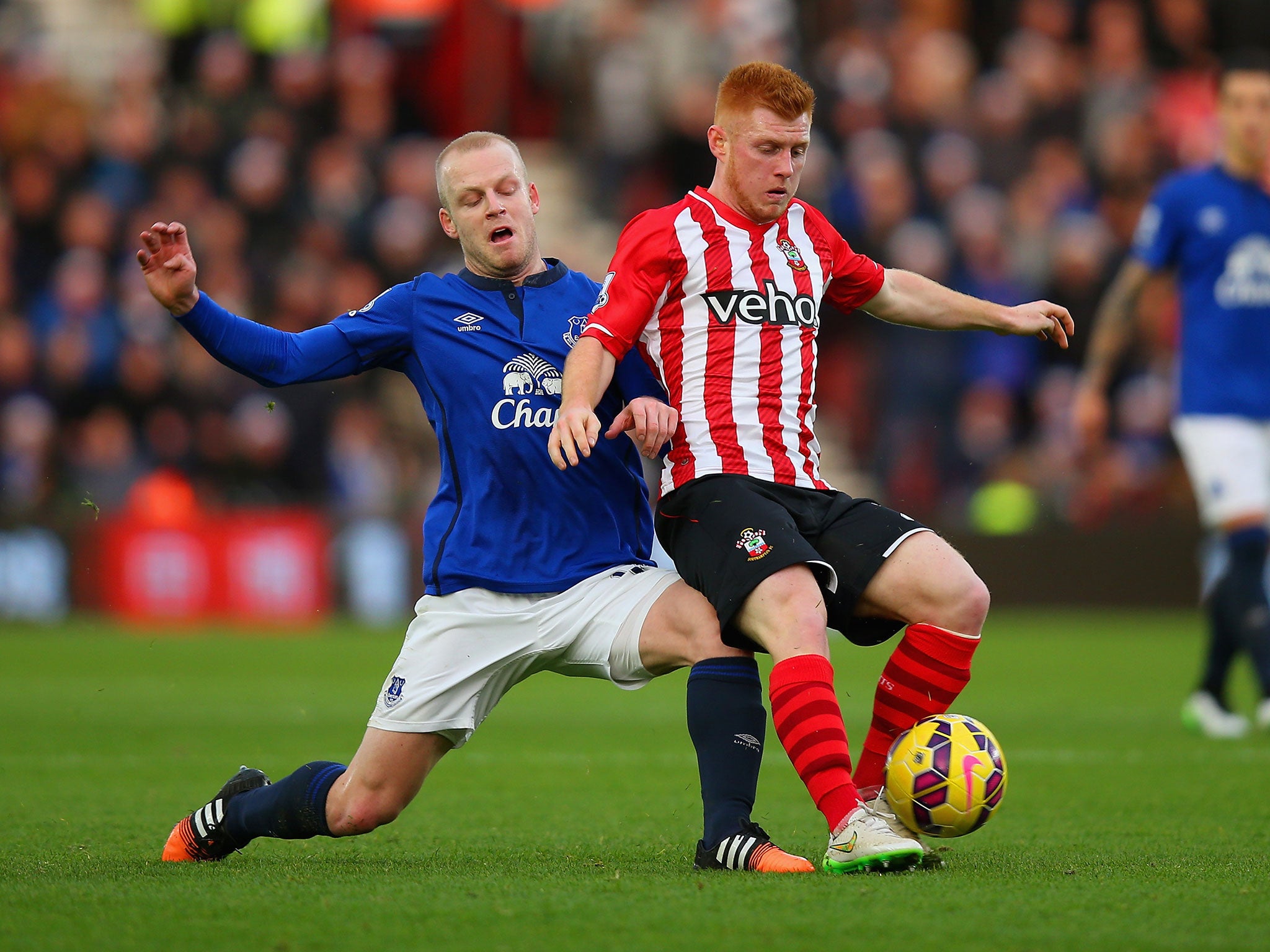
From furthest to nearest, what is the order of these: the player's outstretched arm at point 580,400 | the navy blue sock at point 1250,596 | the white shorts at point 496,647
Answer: the navy blue sock at point 1250,596 < the white shorts at point 496,647 < the player's outstretched arm at point 580,400

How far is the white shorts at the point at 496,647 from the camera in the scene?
14.1ft

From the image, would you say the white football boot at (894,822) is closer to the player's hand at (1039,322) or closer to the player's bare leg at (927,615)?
the player's bare leg at (927,615)

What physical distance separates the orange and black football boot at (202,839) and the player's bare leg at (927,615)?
1.66m

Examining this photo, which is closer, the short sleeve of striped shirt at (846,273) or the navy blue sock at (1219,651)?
the short sleeve of striped shirt at (846,273)

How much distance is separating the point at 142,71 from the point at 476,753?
10305 mm

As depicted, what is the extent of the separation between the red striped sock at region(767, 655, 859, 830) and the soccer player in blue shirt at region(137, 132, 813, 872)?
0.44ft

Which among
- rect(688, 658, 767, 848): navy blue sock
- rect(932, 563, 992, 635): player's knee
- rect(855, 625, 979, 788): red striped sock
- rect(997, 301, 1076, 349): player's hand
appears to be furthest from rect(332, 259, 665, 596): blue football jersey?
rect(997, 301, 1076, 349): player's hand

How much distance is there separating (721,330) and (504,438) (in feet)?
2.02

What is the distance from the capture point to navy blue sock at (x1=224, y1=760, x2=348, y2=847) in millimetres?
4328

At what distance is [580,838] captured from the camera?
4.77 meters

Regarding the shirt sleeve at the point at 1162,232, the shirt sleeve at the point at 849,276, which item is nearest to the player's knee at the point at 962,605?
the shirt sleeve at the point at 849,276

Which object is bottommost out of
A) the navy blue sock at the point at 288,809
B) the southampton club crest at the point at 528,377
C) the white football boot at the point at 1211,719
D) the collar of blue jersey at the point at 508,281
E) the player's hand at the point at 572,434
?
the white football boot at the point at 1211,719

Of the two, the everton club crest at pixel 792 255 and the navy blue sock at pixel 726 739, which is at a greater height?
the everton club crest at pixel 792 255

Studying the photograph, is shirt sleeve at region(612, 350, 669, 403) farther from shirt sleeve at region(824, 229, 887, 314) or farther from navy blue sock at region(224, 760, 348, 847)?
navy blue sock at region(224, 760, 348, 847)
